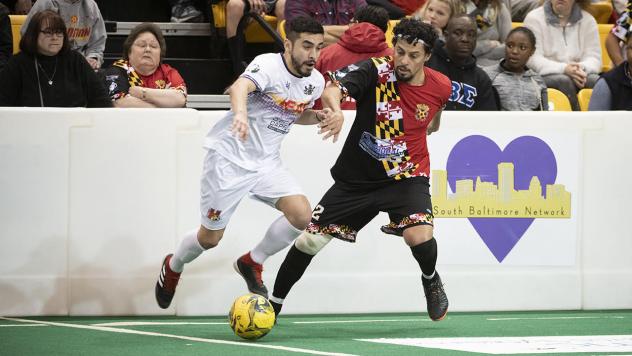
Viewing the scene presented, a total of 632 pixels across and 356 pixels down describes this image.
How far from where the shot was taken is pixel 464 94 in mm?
9016

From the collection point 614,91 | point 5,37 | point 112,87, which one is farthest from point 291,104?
point 614,91

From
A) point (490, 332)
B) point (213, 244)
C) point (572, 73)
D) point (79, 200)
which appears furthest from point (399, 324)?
point (572, 73)

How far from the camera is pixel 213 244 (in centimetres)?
763

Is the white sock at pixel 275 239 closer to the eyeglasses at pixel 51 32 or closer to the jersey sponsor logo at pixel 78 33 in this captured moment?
the eyeglasses at pixel 51 32

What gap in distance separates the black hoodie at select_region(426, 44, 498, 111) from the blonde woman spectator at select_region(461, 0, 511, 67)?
126 centimetres

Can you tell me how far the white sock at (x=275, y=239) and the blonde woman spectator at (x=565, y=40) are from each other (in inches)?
161

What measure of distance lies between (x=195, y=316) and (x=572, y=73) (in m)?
4.65

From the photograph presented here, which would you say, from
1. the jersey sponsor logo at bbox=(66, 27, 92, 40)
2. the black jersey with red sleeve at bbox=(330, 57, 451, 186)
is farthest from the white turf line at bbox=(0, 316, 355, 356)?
the jersey sponsor logo at bbox=(66, 27, 92, 40)

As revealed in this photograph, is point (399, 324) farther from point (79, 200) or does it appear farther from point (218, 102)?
point (218, 102)

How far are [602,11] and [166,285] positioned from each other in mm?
7269

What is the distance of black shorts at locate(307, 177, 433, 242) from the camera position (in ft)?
23.6

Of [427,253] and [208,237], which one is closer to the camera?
[427,253]

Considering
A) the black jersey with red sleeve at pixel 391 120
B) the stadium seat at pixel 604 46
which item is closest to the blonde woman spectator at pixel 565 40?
the stadium seat at pixel 604 46

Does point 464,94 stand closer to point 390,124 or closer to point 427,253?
point 390,124
